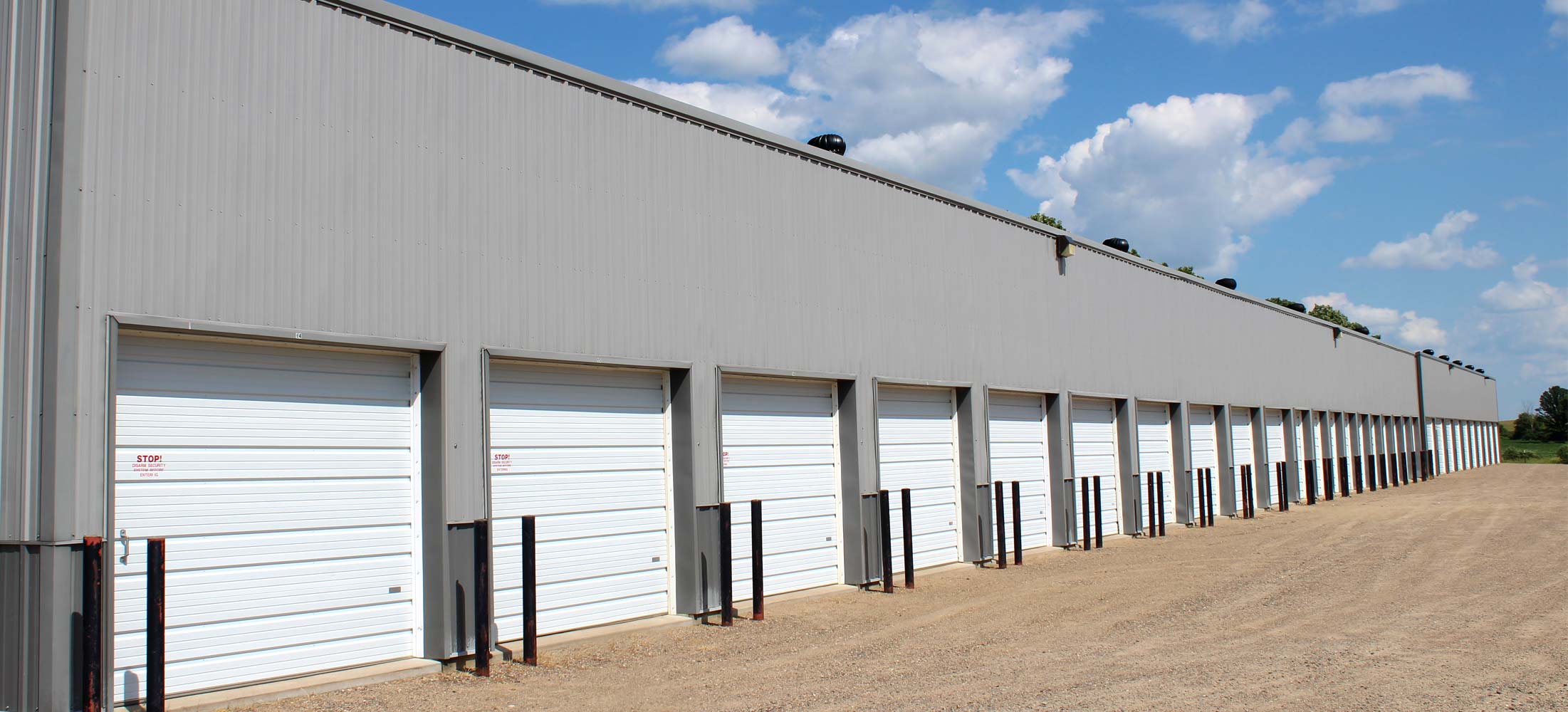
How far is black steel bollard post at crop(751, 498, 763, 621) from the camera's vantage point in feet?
37.4

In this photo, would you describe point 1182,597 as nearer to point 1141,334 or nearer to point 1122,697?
point 1122,697

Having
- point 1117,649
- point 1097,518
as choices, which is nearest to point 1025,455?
point 1097,518

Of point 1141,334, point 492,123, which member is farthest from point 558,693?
point 1141,334

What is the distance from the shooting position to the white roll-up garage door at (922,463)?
49.6ft

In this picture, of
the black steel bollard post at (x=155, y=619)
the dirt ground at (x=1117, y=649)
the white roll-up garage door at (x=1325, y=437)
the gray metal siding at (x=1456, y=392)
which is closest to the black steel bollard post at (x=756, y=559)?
the dirt ground at (x=1117, y=649)

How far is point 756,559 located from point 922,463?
494cm

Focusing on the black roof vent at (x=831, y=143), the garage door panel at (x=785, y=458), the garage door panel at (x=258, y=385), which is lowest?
the garage door panel at (x=785, y=458)

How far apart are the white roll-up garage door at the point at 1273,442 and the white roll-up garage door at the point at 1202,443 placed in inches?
126

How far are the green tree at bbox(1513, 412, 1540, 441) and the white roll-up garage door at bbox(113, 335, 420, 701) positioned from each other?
119 meters

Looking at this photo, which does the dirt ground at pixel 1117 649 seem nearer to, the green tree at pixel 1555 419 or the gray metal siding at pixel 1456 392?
the gray metal siding at pixel 1456 392

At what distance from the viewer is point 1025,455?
1841 centimetres

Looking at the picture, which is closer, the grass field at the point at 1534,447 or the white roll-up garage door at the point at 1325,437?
the white roll-up garage door at the point at 1325,437

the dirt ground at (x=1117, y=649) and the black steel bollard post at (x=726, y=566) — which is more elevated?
the black steel bollard post at (x=726, y=566)

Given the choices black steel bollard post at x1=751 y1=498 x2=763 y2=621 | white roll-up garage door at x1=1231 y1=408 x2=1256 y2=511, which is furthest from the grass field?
black steel bollard post at x1=751 y1=498 x2=763 y2=621
